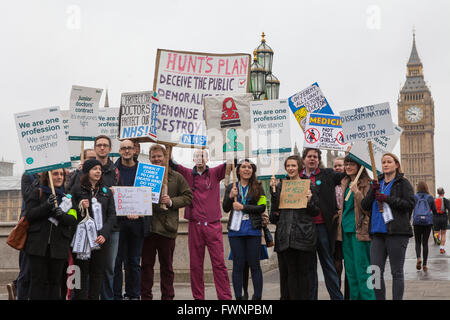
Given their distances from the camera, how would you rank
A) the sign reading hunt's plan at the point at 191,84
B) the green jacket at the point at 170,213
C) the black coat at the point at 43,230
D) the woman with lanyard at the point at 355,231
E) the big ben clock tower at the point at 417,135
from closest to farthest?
the black coat at the point at 43,230 → the woman with lanyard at the point at 355,231 → the green jacket at the point at 170,213 → the sign reading hunt's plan at the point at 191,84 → the big ben clock tower at the point at 417,135

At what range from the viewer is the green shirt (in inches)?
309

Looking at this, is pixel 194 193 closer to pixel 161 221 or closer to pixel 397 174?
pixel 161 221

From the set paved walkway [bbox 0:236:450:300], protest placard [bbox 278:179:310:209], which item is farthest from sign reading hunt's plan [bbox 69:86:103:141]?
protest placard [bbox 278:179:310:209]

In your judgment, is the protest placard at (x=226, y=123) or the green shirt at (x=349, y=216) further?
the protest placard at (x=226, y=123)

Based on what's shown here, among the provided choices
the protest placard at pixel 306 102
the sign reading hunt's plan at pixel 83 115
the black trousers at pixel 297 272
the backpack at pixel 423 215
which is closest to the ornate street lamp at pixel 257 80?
the backpack at pixel 423 215

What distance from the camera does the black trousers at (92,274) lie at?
7180 millimetres

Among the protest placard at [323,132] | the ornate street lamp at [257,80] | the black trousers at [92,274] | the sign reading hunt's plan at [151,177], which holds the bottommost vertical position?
the black trousers at [92,274]

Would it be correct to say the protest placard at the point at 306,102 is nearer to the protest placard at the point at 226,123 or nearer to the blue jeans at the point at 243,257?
the protest placard at the point at 226,123

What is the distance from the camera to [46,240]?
671 centimetres

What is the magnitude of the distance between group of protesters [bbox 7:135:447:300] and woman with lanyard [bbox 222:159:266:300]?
0.04 feet

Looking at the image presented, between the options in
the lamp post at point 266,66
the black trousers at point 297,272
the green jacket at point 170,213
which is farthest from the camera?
the lamp post at point 266,66

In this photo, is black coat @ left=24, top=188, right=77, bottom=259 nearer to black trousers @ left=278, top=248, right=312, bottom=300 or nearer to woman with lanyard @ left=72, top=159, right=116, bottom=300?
woman with lanyard @ left=72, top=159, right=116, bottom=300

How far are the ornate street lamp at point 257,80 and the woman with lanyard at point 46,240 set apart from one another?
1048cm

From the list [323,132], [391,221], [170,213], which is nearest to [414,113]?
[323,132]
